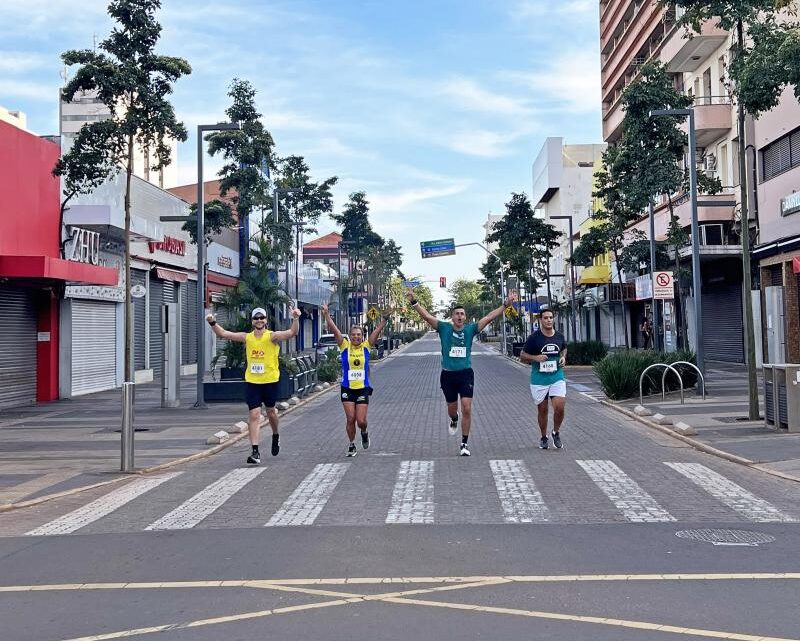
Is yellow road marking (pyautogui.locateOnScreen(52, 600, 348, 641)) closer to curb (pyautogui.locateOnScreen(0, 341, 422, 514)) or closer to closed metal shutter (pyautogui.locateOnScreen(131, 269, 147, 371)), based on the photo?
curb (pyautogui.locateOnScreen(0, 341, 422, 514))

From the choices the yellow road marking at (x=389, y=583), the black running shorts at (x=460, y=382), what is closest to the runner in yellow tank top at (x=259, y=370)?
the black running shorts at (x=460, y=382)

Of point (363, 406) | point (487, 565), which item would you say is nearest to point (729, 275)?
point (363, 406)

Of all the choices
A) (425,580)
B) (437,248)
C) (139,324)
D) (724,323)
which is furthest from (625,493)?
(437,248)

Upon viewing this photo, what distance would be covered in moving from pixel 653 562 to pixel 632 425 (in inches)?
407

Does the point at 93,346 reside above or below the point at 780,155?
below

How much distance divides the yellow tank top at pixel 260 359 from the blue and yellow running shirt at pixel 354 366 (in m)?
0.96

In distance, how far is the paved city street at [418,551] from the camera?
5.58m

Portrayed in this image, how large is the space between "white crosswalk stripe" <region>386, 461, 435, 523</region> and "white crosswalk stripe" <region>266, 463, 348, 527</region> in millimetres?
695

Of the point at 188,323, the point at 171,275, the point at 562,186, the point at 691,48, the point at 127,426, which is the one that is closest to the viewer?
the point at 127,426

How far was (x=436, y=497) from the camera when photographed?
9773 millimetres

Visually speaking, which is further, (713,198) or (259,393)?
(713,198)

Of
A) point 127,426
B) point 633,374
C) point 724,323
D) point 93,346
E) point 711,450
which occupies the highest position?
point 724,323

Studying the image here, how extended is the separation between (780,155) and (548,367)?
1999cm

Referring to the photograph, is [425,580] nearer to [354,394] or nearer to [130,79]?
[354,394]
